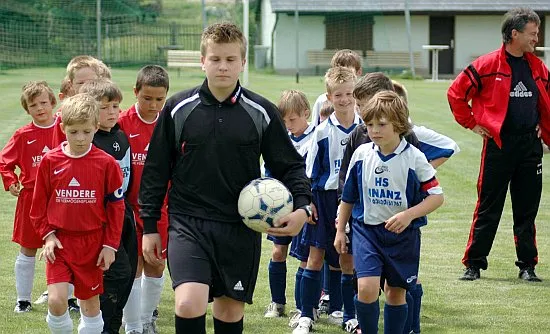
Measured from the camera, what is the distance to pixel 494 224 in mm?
8977

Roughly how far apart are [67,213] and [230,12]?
1769 inches

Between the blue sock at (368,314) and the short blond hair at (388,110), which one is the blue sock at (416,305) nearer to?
the blue sock at (368,314)

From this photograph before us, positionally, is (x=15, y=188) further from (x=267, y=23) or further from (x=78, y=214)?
(x=267, y=23)

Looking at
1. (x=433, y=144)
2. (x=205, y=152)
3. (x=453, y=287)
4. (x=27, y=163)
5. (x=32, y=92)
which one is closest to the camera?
(x=205, y=152)

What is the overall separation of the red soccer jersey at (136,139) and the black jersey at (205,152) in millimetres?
1515

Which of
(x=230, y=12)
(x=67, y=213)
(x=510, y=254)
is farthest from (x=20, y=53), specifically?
(x=67, y=213)

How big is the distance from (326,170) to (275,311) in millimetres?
1122

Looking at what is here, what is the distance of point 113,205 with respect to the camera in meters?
5.83

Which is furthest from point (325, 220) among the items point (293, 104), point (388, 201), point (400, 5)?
point (400, 5)

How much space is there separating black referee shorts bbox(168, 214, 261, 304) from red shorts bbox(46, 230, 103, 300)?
0.84 m

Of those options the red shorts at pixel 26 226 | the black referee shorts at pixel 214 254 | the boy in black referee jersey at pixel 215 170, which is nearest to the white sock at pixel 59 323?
the boy in black referee jersey at pixel 215 170

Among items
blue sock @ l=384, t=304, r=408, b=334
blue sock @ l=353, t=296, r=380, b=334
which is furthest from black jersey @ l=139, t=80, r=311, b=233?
blue sock @ l=384, t=304, r=408, b=334

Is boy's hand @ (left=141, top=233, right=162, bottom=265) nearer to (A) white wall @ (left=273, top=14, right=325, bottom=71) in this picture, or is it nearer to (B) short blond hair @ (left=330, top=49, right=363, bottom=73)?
(B) short blond hair @ (left=330, top=49, right=363, bottom=73)

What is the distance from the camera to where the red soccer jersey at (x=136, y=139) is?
21.9 feet
